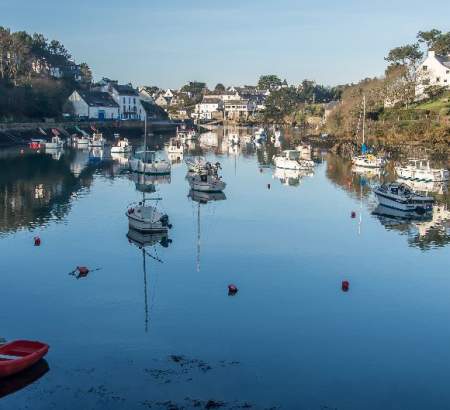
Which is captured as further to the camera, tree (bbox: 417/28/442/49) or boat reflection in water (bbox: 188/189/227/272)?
tree (bbox: 417/28/442/49)

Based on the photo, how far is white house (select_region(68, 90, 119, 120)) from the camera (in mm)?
133125

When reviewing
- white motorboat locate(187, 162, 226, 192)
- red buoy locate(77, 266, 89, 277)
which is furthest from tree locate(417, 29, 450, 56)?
red buoy locate(77, 266, 89, 277)

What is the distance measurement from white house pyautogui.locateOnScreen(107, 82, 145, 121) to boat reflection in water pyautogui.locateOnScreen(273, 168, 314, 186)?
8140 cm

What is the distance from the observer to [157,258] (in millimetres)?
33594

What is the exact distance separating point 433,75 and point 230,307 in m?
93.8

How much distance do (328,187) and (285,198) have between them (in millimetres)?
8271

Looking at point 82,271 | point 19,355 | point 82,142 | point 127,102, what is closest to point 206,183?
point 82,271

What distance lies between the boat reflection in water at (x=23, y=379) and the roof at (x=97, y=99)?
118 m

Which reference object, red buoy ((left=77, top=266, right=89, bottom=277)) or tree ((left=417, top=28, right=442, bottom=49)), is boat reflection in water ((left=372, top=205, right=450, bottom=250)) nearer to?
red buoy ((left=77, top=266, right=89, bottom=277))

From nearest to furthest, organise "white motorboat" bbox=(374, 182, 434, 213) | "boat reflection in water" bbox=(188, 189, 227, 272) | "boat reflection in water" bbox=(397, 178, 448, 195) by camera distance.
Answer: "white motorboat" bbox=(374, 182, 434, 213) < "boat reflection in water" bbox=(188, 189, 227, 272) < "boat reflection in water" bbox=(397, 178, 448, 195)

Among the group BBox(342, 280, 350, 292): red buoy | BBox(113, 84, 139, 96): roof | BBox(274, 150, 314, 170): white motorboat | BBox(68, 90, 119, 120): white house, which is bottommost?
BBox(342, 280, 350, 292): red buoy

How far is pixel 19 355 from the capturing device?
65.6 feet

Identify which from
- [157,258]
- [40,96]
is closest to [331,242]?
[157,258]

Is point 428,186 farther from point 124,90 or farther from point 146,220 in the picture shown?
point 124,90
